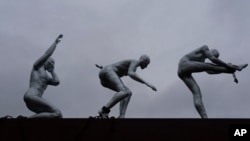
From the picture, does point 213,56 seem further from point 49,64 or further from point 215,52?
point 49,64

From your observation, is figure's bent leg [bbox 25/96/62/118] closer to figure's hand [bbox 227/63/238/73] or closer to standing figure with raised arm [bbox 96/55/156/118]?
standing figure with raised arm [bbox 96/55/156/118]

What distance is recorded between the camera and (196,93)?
371 inches

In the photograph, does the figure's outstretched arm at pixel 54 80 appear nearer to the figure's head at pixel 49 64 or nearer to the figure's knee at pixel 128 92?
the figure's head at pixel 49 64

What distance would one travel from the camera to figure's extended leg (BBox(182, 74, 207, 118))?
9.16 m

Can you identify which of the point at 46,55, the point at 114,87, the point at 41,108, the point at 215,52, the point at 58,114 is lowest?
the point at 58,114

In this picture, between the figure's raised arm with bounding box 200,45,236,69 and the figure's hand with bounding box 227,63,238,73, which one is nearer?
the figure's hand with bounding box 227,63,238,73

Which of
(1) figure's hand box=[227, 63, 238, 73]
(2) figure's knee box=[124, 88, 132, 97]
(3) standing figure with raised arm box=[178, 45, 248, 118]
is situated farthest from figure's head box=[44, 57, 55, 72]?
(1) figure's hand box=[227, 63, 238, 73]

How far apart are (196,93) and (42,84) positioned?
3.11 meters

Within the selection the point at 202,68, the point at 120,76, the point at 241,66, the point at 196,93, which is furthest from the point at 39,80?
the point at 241,66

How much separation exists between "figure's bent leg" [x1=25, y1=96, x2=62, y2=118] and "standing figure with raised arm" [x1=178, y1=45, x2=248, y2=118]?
2724 mm
